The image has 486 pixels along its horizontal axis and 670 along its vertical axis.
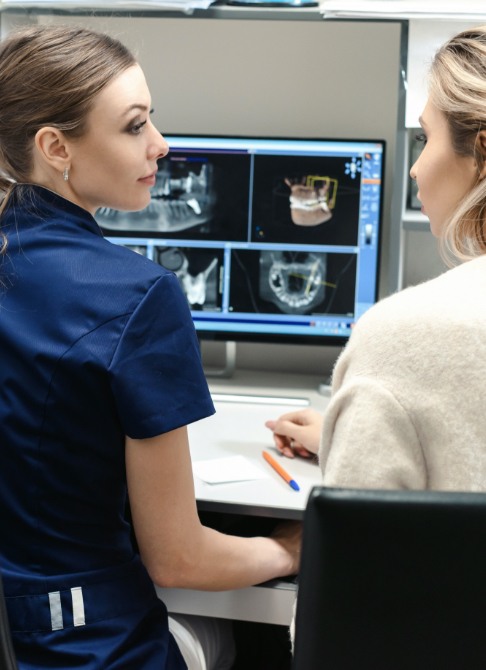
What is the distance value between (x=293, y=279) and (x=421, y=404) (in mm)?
1122

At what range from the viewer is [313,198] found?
198cm

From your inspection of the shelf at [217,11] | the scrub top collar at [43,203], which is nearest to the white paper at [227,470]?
the scrub top collar at [43,203]

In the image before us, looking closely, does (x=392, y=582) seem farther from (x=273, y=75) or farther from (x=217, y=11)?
(x=273, y=75)

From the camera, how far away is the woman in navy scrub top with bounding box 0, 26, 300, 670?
1112 mm

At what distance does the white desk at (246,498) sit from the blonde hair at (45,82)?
507 millimetres

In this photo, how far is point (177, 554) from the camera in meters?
1.21

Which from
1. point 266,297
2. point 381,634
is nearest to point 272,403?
point 266,297

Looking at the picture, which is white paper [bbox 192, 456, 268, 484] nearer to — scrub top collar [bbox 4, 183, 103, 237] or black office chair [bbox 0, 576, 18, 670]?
scrub top collar [bbox 4, 183, 103, 237]

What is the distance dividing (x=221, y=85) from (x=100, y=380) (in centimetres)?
121

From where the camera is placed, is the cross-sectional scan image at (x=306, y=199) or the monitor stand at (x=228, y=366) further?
the monitor stand at (x=228, y=366)

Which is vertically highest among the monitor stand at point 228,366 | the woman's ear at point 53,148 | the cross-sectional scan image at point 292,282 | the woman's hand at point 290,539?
the woman's ear at point 53,148

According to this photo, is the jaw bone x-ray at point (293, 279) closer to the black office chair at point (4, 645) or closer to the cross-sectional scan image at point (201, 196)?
the cross-sectional scan image at point (201, 196)

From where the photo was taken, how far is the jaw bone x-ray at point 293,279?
6.57ft

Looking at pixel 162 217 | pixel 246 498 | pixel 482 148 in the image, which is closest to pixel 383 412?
pixel 482 148
